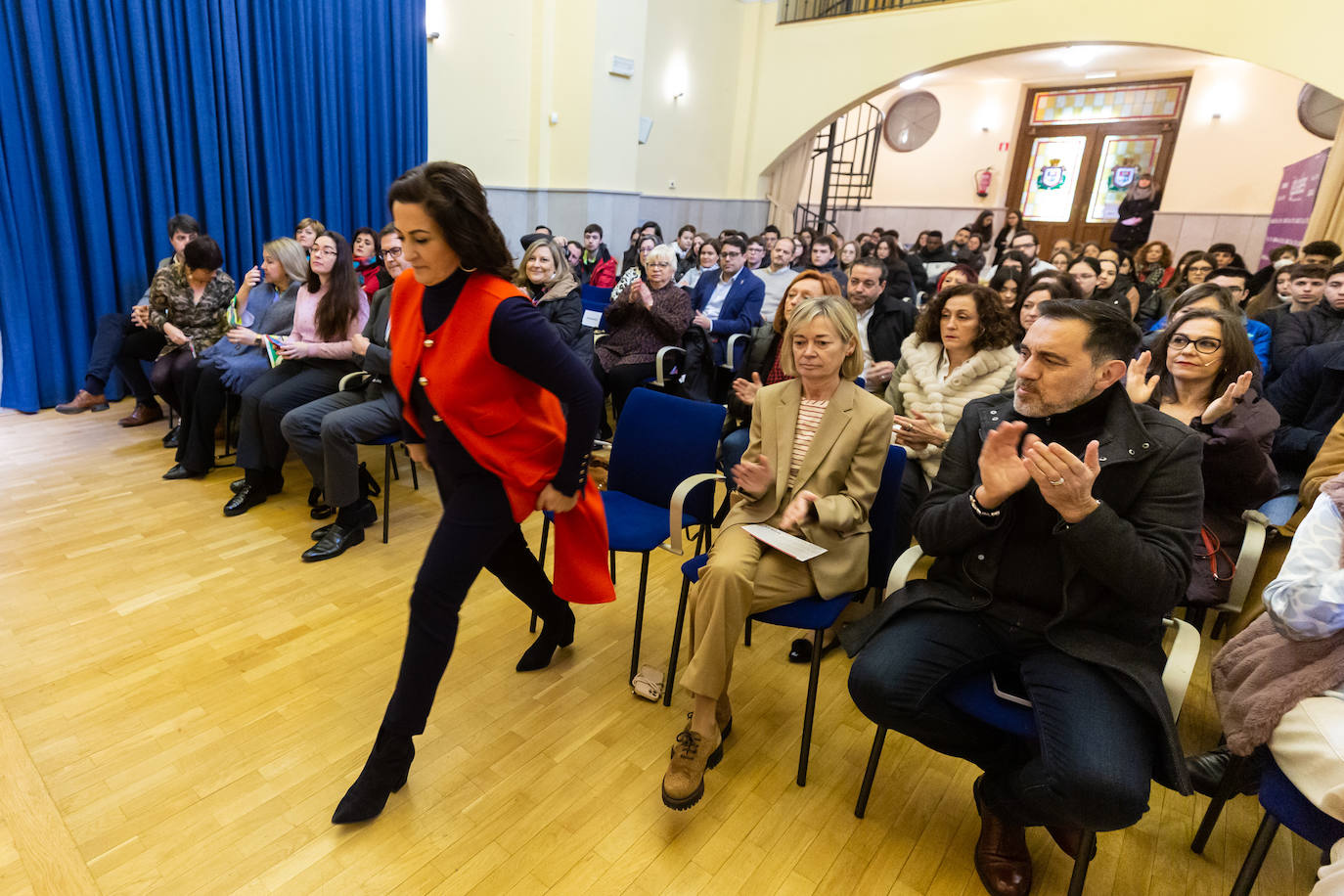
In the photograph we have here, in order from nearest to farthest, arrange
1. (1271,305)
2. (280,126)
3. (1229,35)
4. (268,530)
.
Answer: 1. (268,530)
2. (1271,305)
3. (280,126)
4. (1229,35)

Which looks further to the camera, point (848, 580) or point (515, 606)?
point (515, 606)

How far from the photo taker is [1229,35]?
6613mm

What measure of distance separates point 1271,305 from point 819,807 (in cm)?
403

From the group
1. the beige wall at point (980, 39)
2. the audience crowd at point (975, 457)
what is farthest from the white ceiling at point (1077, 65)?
the audience crowd at point (975, 457)

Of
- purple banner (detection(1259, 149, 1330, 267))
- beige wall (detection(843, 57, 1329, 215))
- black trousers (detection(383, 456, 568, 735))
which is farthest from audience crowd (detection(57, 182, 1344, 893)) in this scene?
beige wall (detection(843, 57, 1329, 215))

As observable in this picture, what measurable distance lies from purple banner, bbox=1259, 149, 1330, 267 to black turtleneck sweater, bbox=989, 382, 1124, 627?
6710 mm

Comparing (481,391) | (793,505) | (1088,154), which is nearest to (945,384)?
(793,505)

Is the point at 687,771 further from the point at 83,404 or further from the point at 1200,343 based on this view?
the point at 83,404

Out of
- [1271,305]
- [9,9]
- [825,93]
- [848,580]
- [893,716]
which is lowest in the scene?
[893,716]

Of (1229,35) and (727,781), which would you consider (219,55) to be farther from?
(1229,35)

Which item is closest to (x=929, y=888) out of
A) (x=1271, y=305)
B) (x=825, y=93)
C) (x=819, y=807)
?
(x=819, y=807)

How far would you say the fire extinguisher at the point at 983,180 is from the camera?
11578mm

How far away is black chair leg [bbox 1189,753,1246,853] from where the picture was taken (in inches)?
62.8

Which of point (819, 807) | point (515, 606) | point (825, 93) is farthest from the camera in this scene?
point (825, 93)
